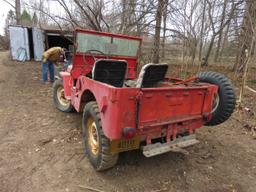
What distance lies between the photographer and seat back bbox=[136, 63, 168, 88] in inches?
127

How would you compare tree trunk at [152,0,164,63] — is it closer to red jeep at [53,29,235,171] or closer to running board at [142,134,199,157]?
red jeep at [53,29,235,171]

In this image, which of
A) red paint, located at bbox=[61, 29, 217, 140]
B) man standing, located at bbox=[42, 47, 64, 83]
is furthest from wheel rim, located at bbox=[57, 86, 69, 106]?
man standing, located at bbox=[42, 47, 64, 83]

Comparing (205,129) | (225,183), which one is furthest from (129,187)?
(205,129)

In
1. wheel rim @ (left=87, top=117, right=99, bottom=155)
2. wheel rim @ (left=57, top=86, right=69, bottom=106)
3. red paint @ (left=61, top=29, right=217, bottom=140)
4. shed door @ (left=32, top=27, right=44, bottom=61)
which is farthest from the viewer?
shed door @ (left=32, top=27, right=44, bottom=61)

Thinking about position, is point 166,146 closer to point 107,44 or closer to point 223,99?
point 223,99

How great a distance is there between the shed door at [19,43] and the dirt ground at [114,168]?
35.9ft

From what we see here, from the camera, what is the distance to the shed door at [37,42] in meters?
14.3

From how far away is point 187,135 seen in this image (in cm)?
317

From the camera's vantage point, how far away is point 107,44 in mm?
4348

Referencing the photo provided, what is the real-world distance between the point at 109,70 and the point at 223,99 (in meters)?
1.82

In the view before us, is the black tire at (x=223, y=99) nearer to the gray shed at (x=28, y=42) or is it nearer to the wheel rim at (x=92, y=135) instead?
the wheel rim at (x=92, y=135)

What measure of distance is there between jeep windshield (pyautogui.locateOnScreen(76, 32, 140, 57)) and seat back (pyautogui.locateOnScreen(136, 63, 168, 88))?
1.29m

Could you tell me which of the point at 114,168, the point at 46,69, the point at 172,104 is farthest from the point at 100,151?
the point at 46,69

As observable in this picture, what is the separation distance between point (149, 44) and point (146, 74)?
686 cm
